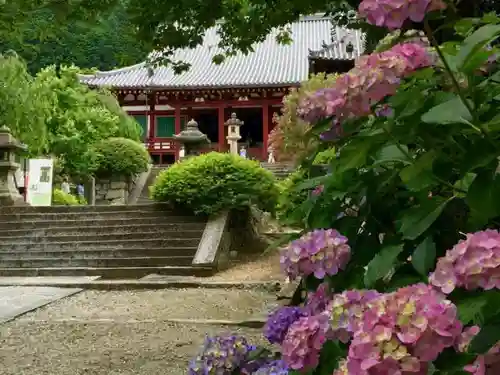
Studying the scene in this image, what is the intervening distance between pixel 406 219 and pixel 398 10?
331mm

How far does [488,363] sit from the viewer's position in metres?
0.74

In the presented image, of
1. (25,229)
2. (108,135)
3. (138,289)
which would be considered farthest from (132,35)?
(108,135)

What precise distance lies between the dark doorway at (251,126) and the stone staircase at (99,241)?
14.5m

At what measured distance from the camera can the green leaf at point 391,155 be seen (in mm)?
1034

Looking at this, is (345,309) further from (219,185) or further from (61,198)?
(61,198)

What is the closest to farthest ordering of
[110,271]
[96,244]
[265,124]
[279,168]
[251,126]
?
[110,271], [96,244], [279,168], [265,124], [251,126]

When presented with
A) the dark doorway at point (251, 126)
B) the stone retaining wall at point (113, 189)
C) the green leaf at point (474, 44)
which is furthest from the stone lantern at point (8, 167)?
the dark doorway at point (251, 126)

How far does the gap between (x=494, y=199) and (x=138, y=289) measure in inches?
253

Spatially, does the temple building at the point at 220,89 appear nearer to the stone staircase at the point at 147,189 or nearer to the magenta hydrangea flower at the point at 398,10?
the stone staircase at the point at 147,189

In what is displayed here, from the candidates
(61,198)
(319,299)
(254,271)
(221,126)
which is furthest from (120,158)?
(319,299)

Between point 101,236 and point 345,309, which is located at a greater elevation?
point 345,309

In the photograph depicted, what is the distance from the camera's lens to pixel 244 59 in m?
24.9

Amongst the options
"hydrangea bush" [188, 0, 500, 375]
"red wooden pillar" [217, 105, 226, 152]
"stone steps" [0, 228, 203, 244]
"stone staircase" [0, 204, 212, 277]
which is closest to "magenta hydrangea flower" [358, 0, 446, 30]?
"hydrangea bush" [188, 0, 500, 375]

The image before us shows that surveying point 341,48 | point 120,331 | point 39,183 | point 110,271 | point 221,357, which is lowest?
point 110,271
